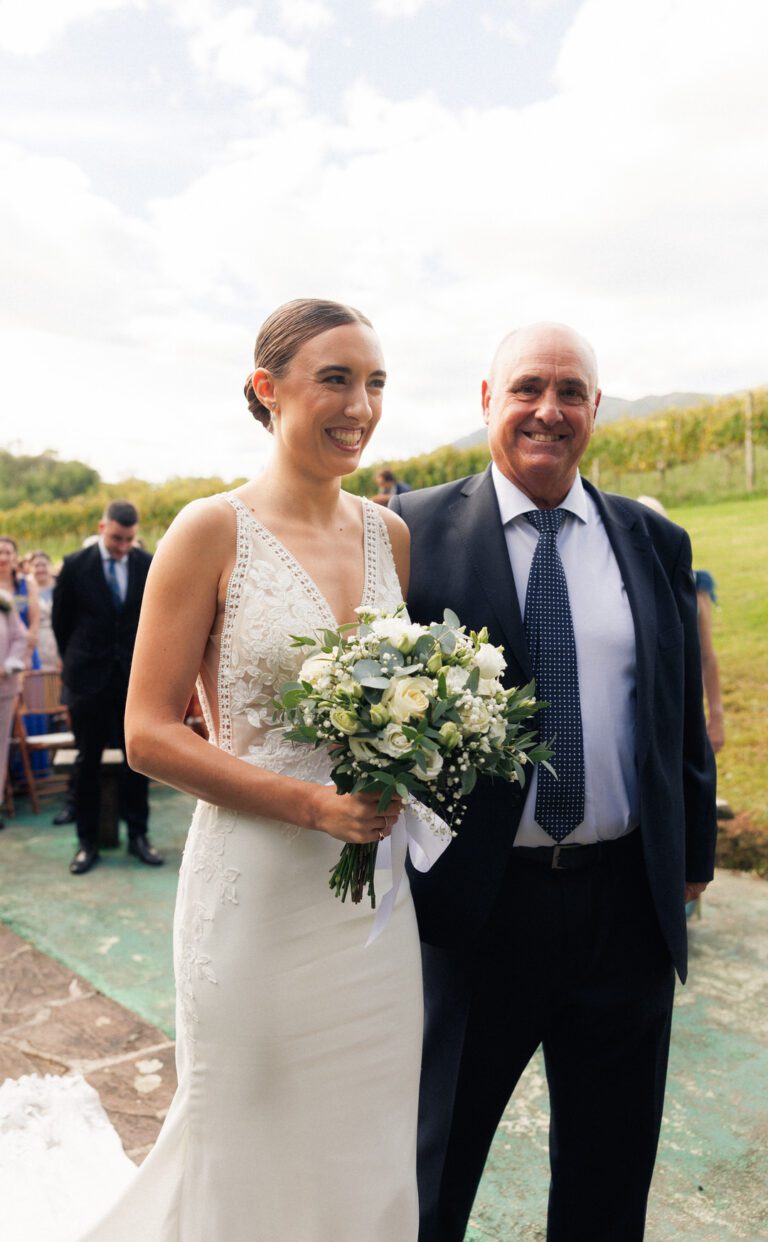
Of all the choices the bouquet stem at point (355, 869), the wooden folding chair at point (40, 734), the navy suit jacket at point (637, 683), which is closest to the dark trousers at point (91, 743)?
the wooden folding chair at point (40, 734)

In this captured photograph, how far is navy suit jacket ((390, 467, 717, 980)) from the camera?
2488mm

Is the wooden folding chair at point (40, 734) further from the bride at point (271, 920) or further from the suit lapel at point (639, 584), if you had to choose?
the suit lapel at point (639, 584)

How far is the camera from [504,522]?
8.92 feet

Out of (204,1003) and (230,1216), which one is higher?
(204,1003)

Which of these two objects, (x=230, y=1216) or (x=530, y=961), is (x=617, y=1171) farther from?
(x=230, y=1216)

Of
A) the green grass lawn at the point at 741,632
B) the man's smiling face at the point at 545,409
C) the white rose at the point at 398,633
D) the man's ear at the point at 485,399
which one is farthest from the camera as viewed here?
the green grass lawn at the point at 741,632

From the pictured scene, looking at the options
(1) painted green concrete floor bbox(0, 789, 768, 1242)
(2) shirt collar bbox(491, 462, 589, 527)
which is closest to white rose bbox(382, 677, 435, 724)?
(2) shirt collar bbox(491, 462, 589, 527)

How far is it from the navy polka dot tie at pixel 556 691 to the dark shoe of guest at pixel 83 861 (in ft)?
17.3

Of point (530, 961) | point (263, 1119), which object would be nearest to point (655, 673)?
point (530, 961)

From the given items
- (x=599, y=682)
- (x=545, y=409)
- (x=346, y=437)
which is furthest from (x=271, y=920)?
(x=545, y=409)

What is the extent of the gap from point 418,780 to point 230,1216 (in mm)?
1150

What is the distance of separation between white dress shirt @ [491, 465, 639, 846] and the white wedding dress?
548 millimetres

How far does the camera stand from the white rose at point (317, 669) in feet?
6.63

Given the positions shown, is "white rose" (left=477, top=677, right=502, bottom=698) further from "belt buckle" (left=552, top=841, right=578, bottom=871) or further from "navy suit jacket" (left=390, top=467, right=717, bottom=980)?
"belt buckle" (left=552, top=841, right=578, bottom=871)
